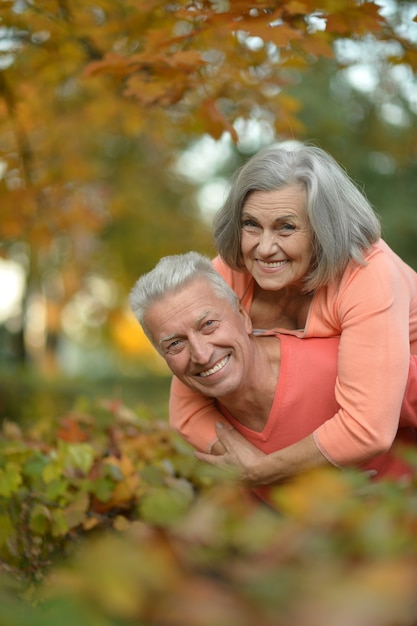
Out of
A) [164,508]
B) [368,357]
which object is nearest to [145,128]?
[368,357]

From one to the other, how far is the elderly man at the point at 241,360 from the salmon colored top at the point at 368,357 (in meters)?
0.13

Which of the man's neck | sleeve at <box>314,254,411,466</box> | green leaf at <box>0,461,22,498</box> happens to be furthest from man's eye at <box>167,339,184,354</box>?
green leaf at <box>0,461,22,498</box>

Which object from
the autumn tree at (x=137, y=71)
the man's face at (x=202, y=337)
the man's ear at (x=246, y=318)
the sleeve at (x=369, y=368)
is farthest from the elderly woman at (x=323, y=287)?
the autumn tree at (x=137, y=71)

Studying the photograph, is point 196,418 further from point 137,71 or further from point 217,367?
point 137,71

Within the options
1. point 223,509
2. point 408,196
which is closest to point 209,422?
point 223,509

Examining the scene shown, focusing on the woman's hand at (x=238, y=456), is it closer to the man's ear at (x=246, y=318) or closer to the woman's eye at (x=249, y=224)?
the man's ear at (x=246, y=318)

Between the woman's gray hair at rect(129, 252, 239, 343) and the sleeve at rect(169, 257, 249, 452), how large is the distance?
0.95 ft

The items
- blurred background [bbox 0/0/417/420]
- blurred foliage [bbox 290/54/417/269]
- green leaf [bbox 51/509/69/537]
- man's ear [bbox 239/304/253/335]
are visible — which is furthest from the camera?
blurred foliage [bbox 290/54/417/269]

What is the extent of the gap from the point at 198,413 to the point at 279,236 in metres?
0.86

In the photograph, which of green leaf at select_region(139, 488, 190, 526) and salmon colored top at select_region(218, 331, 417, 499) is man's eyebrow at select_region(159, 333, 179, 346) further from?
green leaf at select_region(139, 488, 190, 526)

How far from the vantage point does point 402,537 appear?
113cm

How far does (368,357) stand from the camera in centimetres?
268

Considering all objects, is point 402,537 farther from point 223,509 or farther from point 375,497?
point 375,497

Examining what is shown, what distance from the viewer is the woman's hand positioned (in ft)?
9.80
